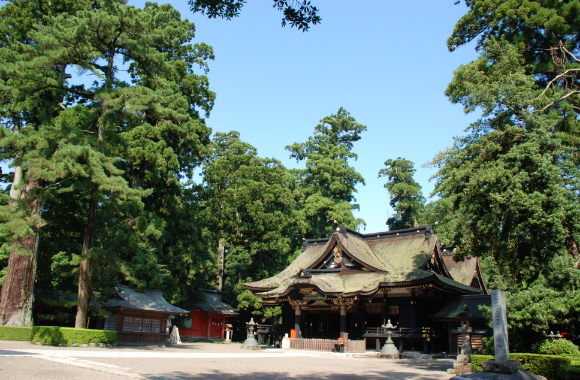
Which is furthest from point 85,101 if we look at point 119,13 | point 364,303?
point 364,303

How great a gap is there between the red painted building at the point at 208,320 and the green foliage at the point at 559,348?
2287 centimetres

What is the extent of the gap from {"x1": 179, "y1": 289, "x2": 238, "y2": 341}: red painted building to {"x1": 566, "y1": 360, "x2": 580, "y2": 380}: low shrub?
24.1 m

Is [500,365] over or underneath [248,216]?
underneath

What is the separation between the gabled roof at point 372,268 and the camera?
66.7 feet

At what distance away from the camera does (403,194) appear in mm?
46094

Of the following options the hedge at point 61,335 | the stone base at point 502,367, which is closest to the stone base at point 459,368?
the stone base at point 502,367

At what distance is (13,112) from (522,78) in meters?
22.4

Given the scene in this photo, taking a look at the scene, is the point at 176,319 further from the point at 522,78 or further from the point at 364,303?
the point at 522,78

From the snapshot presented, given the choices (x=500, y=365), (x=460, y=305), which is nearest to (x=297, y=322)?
(x=460, y=305)

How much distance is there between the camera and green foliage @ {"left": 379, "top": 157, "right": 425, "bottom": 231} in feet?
149

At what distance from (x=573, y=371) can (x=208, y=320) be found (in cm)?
2701

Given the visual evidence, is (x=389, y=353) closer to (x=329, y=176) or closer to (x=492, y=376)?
(x=492, y=376)

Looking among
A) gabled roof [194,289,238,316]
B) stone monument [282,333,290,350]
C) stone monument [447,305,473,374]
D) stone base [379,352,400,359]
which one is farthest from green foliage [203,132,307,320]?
stone monument [447,305,473,374]

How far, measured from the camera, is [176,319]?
92.3 ft
